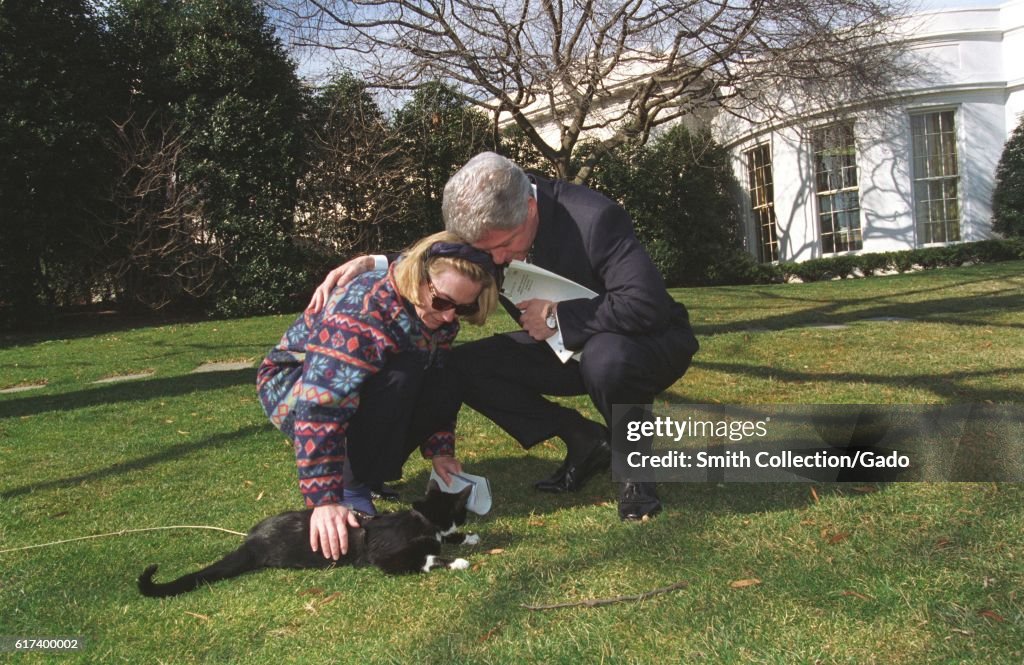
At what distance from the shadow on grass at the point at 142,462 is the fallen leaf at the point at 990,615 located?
3.88 metres

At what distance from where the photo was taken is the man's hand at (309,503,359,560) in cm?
244

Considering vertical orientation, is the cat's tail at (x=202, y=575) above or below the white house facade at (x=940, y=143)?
below

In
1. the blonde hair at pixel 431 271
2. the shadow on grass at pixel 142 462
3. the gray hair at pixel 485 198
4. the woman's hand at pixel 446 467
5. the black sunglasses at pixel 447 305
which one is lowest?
the shadow on grass at pixel 142 462

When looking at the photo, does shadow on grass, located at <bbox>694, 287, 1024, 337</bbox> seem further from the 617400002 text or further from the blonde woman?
the 617400002 text

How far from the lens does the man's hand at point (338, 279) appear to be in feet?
9.75

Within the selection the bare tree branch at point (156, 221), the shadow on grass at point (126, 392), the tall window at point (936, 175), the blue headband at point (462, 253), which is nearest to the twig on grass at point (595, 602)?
the blue headband at point (462, 253)

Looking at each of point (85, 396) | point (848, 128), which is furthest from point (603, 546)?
point (848, 128)

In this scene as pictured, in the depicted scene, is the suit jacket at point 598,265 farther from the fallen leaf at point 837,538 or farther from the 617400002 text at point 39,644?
the 617400002 text at point 39,644

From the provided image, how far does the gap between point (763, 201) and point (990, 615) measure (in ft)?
60.3

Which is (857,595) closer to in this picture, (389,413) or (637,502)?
(637,502)

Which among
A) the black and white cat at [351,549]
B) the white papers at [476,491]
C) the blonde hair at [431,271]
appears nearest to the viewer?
the black and white cat at [351,549]

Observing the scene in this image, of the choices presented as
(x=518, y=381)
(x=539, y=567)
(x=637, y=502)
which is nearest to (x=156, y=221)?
(x=518, y=381)

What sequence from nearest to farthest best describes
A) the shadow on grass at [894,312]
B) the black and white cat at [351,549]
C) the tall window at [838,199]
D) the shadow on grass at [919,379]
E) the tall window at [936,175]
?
the black and white cat at [351,549], the shadow on grass at [919,379], the shadow on grass at [894,312], the tall window at [936,175], the tall window at [838,199]

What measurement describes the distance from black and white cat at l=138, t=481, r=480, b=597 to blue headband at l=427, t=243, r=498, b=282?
0.91m
